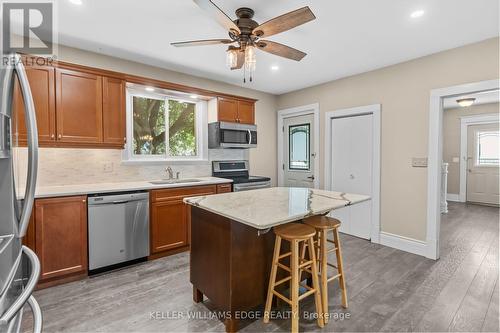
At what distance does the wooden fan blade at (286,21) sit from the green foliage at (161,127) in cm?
226

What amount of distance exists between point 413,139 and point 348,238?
1736 millimetres

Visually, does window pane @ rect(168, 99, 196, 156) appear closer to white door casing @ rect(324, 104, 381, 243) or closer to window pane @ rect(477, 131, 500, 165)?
white door casing @ rect(324, 104, 381, 243)

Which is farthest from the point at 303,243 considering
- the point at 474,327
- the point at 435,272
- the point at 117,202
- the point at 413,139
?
the point at 413,139

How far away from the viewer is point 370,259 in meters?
3.06

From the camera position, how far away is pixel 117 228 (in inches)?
107

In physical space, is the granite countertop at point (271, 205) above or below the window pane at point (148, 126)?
below

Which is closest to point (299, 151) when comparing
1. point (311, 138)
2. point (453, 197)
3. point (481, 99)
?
point (311, 138)

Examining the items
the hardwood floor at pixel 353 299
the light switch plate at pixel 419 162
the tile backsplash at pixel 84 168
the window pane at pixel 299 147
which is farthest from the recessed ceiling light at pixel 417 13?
the tile backsplash at pixel 84 168

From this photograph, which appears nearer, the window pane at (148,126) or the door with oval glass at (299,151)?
the window pane at (148,126)

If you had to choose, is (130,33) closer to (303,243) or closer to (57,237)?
(57,237)

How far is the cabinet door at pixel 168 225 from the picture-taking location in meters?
3.02

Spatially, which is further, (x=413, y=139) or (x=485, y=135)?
(x=485, y=135)

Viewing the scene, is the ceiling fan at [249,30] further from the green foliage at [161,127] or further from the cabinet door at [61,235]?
the cabinet door at [61,235]

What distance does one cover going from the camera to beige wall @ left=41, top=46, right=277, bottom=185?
2.91 meters
